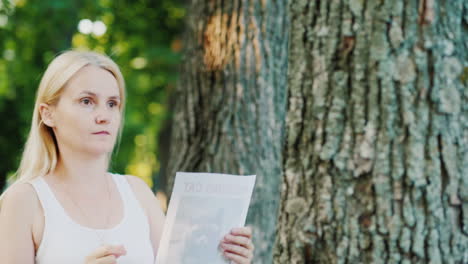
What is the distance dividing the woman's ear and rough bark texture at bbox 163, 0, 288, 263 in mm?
2414

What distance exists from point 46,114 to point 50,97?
82 millimetres

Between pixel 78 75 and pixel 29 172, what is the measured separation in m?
0.44

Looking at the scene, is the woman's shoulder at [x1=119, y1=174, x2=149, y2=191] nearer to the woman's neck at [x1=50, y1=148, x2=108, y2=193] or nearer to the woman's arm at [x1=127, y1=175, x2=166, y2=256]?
the woman's arm at [x1=127, y1=175, x2=166, y2=256]

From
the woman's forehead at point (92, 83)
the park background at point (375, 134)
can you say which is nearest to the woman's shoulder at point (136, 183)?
the woman's forehead at point (92, 83)

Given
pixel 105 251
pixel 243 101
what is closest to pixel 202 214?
pixel 105 251

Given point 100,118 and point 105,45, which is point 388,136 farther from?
point 105,45

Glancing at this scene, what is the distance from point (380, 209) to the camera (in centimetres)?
236

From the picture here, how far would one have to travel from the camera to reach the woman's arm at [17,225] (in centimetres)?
249

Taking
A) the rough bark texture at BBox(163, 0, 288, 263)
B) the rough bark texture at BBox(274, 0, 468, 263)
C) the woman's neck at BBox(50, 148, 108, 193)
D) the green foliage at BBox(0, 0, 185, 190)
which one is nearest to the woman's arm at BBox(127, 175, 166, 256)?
the woman's neck at BBox(50, 148, 108, 193)

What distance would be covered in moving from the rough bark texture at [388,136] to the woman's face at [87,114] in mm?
786

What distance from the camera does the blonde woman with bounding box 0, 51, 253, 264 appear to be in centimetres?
257

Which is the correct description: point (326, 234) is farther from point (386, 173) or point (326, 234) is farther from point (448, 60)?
point (448, 60)

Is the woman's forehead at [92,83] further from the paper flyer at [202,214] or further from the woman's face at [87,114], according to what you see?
the paper flyer at [202,214]

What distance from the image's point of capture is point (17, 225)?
2529 millimetres
